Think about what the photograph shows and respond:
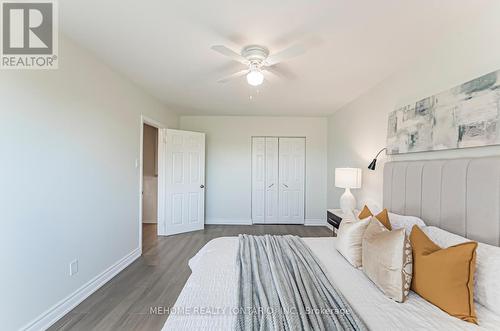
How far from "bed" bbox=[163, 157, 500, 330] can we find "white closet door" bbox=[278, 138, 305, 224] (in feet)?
9.13

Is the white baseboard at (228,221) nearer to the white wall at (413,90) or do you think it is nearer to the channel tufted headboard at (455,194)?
the white wall at (413,90)

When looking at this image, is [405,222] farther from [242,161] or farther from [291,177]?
[242,161]

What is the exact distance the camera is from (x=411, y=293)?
131cm

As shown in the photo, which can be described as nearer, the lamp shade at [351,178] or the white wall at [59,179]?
the white wall at [59,179]

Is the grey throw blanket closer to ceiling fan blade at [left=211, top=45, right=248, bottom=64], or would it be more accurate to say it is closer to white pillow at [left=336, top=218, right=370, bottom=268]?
white pillow at [left=336, top=218, right=370, bottom=268]

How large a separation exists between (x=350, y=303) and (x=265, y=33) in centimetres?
199

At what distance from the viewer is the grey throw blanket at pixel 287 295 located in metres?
1.00

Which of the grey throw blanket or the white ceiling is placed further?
the white ceiling

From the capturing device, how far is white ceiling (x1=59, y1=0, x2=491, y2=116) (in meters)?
1.57

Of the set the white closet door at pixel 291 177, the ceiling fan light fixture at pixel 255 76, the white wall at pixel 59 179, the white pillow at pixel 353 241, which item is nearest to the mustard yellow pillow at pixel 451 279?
the white pillow at pixel 353 241

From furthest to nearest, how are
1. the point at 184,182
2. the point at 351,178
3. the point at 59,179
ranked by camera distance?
the point at 184,182 < the point at 351,178 < the point at 59,179

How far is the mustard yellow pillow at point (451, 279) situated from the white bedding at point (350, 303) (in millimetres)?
46

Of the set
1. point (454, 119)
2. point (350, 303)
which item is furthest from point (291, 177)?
point (350, 303)

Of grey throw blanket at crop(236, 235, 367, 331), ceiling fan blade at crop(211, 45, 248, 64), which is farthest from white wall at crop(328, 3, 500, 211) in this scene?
ceiling fan blade at crop(211, 45, 248, 64)
